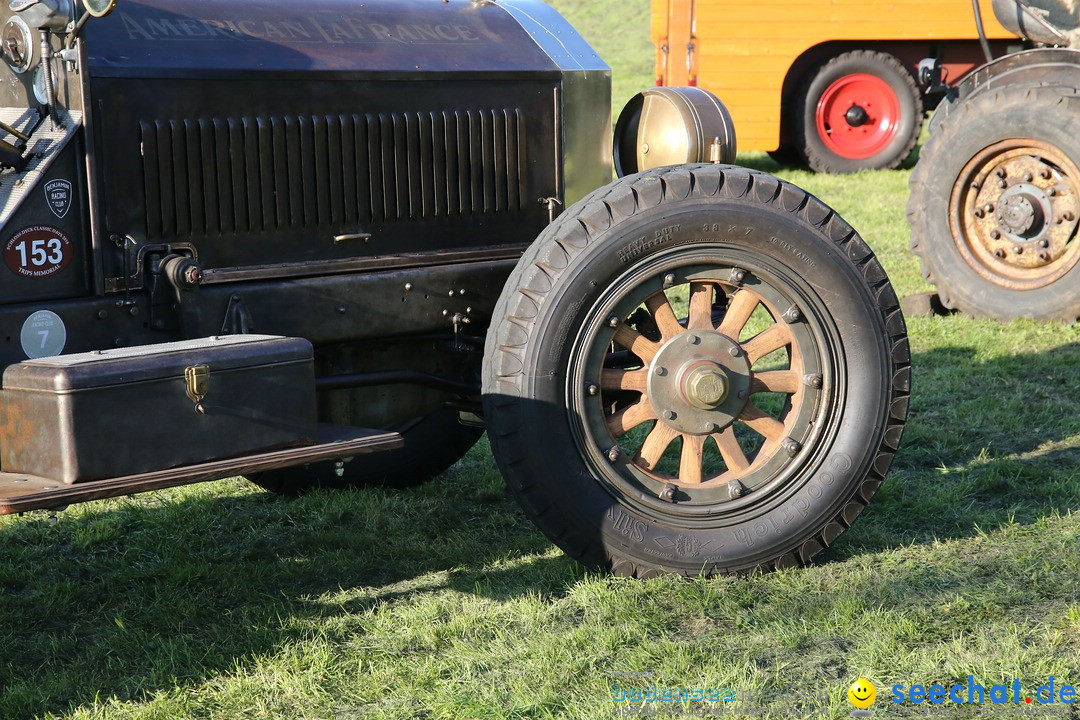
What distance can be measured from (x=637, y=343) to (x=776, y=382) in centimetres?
45

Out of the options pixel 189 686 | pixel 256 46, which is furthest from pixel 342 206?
pixel 189 686

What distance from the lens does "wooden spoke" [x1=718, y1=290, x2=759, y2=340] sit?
3.63 m

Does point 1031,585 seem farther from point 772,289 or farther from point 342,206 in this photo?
point 342,206

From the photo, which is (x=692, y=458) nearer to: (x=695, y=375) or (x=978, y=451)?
(x=695, y=375)

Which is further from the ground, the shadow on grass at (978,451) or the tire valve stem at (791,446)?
the tire valve stem at (791,446)

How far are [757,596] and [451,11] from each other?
2228 millimetres

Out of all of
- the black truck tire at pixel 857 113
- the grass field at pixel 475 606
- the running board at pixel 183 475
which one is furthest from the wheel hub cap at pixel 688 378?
the black truck tire at pixel 857 113

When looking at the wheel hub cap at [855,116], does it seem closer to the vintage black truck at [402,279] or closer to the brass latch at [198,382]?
the vintage black truck at [402,279]

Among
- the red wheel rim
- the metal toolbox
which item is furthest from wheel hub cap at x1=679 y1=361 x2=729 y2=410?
the red wheel rim

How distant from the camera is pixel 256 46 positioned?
11.8 feet

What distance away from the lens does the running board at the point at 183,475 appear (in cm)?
Answer: 270

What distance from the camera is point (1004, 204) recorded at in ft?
23.0

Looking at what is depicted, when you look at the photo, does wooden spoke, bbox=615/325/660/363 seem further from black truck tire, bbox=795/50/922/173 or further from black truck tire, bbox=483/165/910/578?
black truck tire, bbox=795/50/922/173

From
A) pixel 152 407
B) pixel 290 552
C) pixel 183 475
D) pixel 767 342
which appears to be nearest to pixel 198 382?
pixel 152 407
